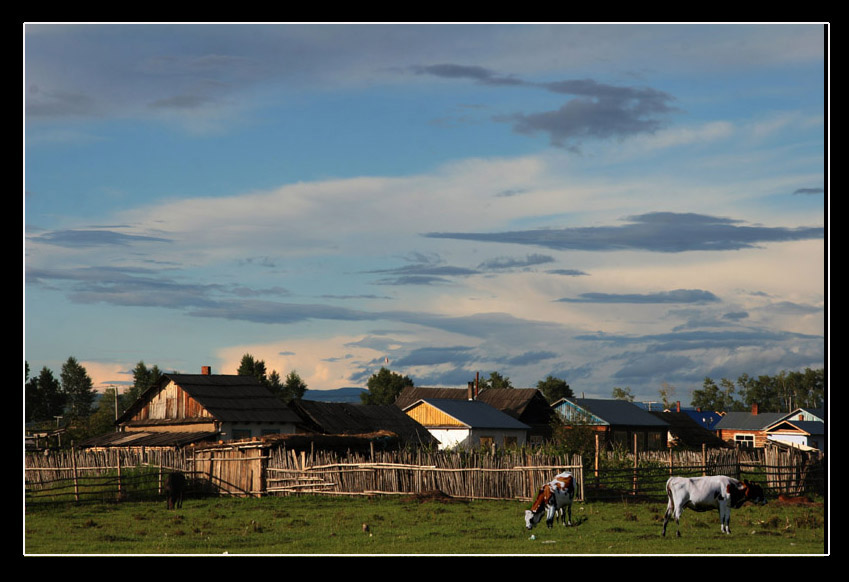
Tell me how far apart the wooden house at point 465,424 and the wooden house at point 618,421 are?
5.48 m

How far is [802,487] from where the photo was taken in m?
33.2

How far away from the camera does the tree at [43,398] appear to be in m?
91.9

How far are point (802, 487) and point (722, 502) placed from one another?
1633 cm

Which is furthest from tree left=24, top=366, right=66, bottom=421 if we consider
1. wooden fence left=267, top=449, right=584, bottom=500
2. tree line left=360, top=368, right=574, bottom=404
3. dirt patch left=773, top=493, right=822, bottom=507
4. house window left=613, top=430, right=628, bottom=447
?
dirt patch left=773, top=493, right=822, bottom=507

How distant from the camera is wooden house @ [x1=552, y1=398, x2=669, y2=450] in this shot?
65.7 metres

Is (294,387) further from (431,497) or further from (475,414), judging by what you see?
(431,497)

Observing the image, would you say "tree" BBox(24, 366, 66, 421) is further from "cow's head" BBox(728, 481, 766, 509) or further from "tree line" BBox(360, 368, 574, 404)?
"cow's head" BBox(728, 481, 766, 509)

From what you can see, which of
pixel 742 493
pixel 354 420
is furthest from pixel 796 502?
pixel 354 420

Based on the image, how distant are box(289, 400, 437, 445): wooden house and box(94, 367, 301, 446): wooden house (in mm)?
2149

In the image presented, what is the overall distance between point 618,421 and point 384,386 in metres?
44.9

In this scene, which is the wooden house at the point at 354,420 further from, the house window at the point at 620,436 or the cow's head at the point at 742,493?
the cow's head at the point at 742,493

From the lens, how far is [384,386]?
10781 centimetres
